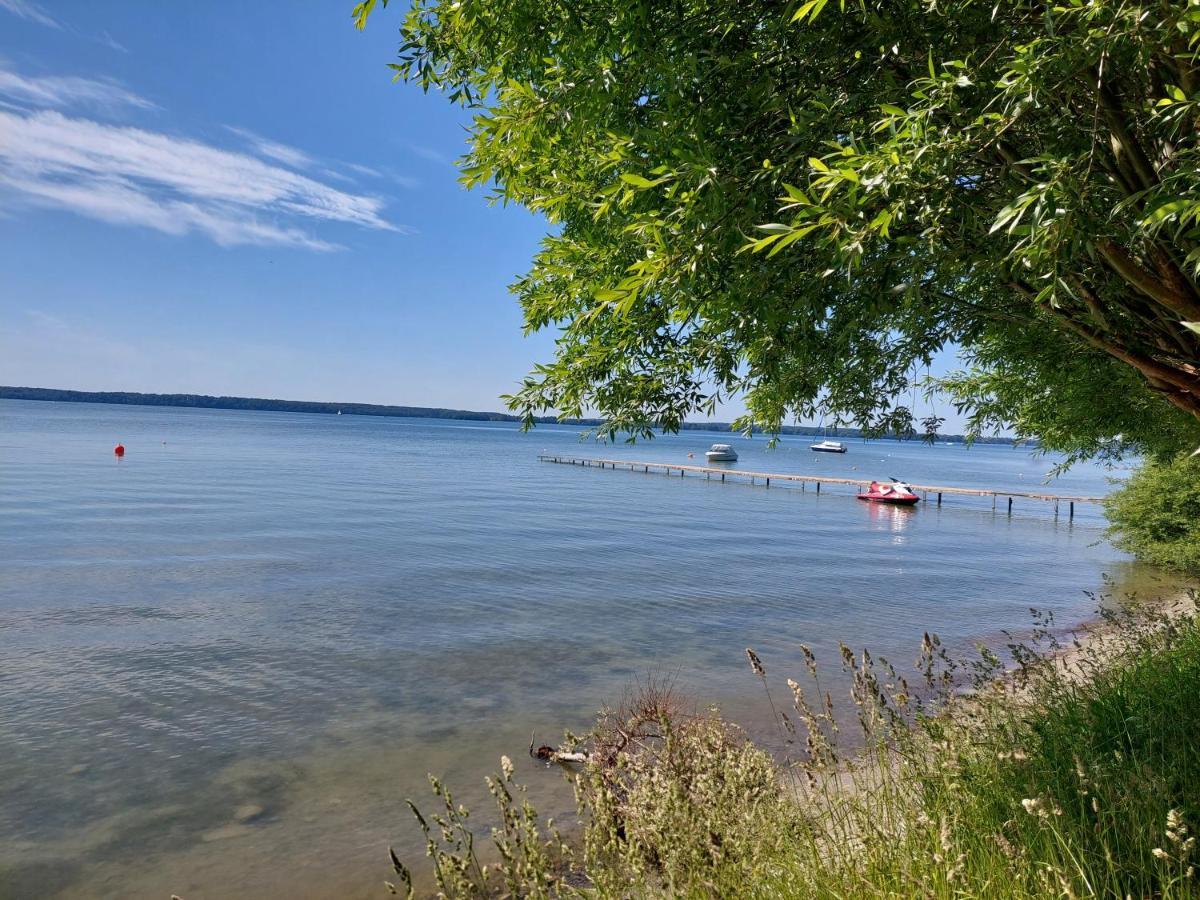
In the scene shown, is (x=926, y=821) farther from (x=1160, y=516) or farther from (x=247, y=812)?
(x=1160, y=516)

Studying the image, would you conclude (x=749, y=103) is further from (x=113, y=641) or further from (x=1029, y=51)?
(x=113, y=641)

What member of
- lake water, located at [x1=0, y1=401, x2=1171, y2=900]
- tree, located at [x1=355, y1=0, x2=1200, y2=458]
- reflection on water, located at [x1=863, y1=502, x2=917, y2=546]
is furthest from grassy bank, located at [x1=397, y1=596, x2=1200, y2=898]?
reflection on water, located at [x1=863, y1=502, x2=917, y2=546]

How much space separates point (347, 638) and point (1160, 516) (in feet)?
99.2

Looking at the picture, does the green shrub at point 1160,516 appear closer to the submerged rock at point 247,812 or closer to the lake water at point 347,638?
the lake water at point 347,638

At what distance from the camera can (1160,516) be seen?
93.3ft

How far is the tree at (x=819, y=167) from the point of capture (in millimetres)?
3465

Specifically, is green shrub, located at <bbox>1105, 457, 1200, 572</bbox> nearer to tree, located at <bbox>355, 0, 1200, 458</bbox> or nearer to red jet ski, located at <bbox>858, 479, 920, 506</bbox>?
red jet ski, located at <bbox>858, 479, 920, 506</bbox>

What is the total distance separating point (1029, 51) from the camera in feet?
10.9

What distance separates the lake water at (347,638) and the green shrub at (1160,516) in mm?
1396

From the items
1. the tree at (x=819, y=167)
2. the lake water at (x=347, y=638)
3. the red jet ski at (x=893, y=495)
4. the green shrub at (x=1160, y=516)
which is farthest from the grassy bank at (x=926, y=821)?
the red jet ski at (x=893, y=495)

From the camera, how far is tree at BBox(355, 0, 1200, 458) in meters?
3.46

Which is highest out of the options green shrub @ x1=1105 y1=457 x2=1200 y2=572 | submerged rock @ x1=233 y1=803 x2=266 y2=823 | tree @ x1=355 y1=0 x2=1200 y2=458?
tree @ x1=355 y1=0 x2=1200 y2=458

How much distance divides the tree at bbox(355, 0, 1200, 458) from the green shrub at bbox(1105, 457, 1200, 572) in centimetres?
2657

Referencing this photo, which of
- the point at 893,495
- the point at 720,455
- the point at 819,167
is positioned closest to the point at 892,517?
the point at 893,495
